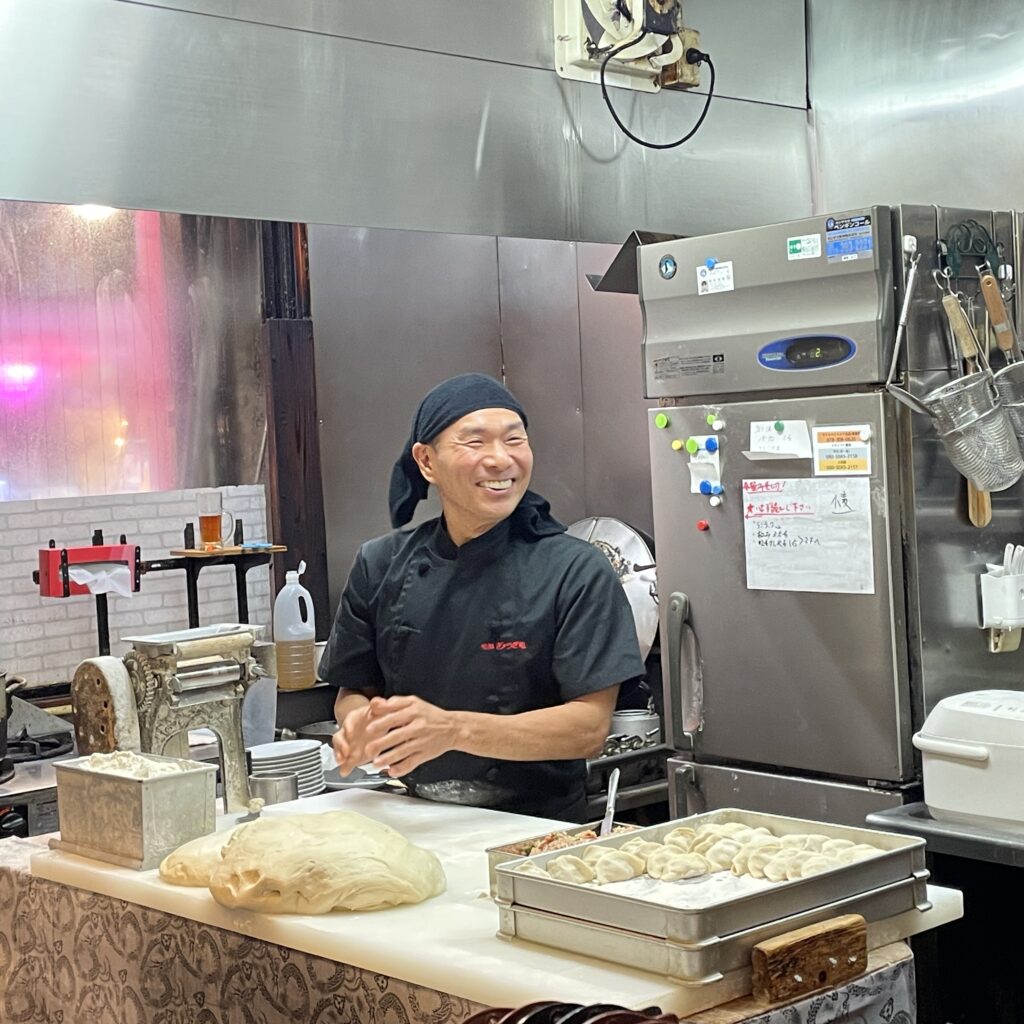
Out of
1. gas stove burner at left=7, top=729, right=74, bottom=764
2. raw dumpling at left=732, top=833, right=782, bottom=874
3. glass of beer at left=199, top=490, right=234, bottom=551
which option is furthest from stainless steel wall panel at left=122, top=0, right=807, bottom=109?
raw dumpling at left=732, top=833, right=782, bottom=874

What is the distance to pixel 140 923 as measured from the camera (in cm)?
234

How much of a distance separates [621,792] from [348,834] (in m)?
2.34

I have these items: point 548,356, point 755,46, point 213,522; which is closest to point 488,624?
point 213,522

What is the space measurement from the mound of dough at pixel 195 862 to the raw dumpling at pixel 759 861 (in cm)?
81

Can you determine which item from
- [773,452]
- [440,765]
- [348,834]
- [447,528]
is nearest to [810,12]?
[773,452]

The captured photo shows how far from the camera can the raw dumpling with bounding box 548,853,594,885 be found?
6.34ft

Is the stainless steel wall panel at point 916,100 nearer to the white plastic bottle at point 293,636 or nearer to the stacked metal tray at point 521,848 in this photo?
the white plastic bottle at point 293,636

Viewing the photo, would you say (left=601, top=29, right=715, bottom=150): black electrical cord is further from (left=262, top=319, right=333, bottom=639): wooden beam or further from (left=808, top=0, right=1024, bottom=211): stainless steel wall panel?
(left=262, top=319, right=333, bottom=639): wooden beam

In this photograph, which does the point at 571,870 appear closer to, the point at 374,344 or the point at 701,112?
the point at 374,344

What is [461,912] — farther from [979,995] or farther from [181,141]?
[181,141]

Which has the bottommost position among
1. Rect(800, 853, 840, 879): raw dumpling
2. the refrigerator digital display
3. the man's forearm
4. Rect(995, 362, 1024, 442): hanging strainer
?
Rect(800, 853, 840, 879): raw dumpling

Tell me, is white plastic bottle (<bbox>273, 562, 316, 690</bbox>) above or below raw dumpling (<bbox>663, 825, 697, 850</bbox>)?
above

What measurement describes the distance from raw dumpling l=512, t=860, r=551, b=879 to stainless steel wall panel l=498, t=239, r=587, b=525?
3670 mm

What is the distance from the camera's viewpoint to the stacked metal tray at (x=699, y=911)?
1709 mm
